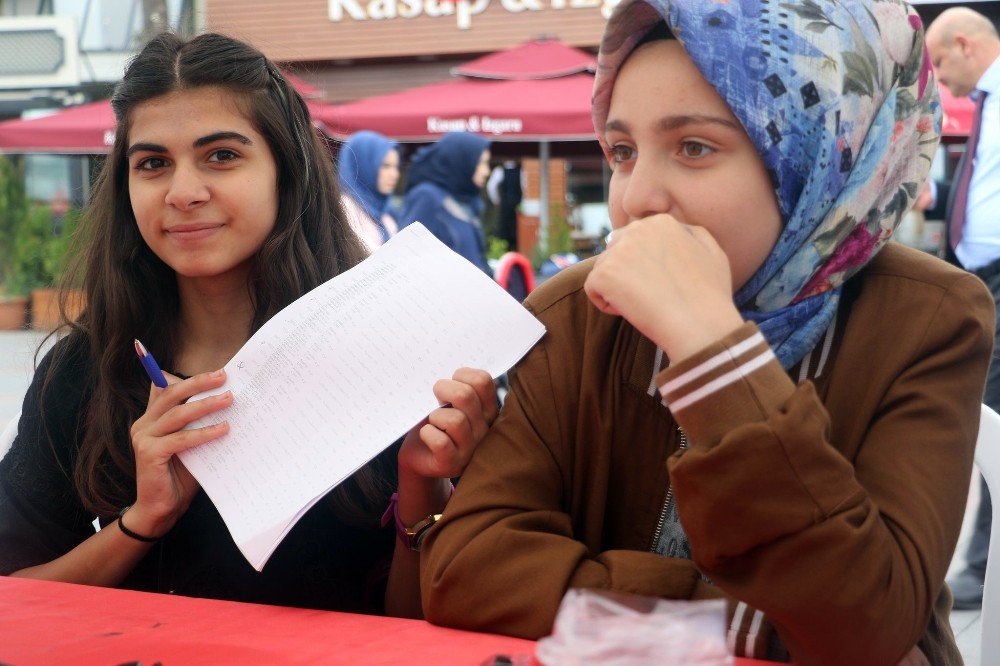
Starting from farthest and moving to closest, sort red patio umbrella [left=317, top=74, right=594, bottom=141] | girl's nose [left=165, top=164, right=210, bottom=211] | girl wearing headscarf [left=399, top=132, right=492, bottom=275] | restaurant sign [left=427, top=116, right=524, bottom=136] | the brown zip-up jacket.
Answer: restaurant sign [left=427, top=116, right=524, bottom=136], red patio umbrella [left=317, top=74, right=594, bottom=141], girl wearing headscarf [left=399, top=132, right=492, bottom=275], girl's nose [left=165, top=164, right=210, bottom=211], the brown zip-up jacket

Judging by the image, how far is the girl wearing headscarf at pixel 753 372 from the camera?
1023 mm

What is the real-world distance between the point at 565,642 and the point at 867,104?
2.52 ft

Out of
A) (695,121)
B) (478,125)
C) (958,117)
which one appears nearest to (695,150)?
(695,121)

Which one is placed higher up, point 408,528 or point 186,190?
point 186,190

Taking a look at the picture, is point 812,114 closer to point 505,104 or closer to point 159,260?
point 159,260

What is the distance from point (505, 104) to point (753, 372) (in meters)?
7.59

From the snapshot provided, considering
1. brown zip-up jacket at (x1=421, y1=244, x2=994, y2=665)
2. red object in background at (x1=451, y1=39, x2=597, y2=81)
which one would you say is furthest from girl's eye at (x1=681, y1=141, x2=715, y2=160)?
red object in background at (x1=451, y1=39, x2=597, y2=81)

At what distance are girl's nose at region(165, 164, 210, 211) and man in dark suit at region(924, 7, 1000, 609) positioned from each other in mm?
2905

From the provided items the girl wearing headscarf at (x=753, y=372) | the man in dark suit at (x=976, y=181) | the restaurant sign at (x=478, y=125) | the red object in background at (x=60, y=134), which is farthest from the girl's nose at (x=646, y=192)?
the red object in background at (x=60, y=134)

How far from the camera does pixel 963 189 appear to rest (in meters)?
3.93

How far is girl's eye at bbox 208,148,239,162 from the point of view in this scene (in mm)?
1663

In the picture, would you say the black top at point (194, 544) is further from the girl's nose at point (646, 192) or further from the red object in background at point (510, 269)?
the red object in background at point (510, 269)

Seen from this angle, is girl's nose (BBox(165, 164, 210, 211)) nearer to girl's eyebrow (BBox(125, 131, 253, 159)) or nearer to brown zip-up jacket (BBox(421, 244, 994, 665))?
girl's eyebrow (BBox(125, 131, 253, 159))

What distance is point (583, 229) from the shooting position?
14.6 metres
